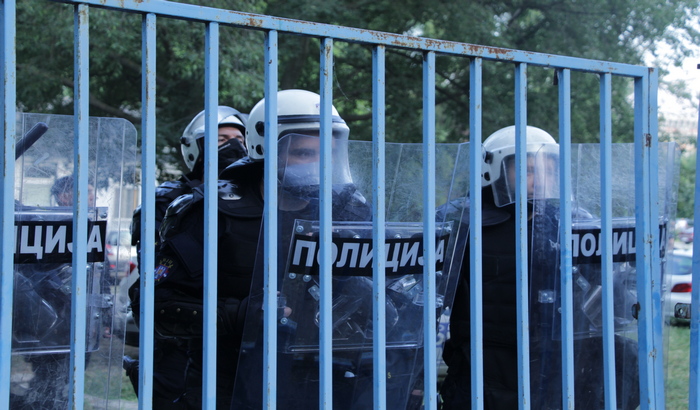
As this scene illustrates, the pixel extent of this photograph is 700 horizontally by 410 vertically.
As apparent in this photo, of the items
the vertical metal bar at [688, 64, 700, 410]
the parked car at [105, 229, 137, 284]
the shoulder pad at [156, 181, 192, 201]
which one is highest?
the shoulder pad at [156, 181, 192, 201]

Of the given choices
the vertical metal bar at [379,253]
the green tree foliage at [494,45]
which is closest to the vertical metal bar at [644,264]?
the vertical metal bar at [379,253]

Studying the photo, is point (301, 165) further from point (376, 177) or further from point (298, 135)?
point (376, 177)

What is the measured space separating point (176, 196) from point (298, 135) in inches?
82.7

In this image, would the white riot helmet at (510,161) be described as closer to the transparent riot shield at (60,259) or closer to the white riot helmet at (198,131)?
the transparent riot shield at (60,259)

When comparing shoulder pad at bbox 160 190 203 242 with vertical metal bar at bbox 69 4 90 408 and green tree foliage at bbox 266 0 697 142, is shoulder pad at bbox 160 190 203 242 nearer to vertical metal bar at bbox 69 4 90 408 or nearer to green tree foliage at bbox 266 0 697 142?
vertical metal bar at bbox 69 4 90 408

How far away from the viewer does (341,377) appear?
2.12 meters

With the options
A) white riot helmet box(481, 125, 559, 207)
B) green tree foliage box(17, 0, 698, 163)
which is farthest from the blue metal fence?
green tree foliage box(17, 0, 698, 163)

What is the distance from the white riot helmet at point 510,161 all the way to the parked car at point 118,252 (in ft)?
4.51

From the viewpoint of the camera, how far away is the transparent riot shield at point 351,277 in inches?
80.2

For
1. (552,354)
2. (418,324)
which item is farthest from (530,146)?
(418,324)

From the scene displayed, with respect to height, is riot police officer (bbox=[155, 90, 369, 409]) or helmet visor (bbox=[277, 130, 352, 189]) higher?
helmet visor (bbox=[277, 130, 352, 189])

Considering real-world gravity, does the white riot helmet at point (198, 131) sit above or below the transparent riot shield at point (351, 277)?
above

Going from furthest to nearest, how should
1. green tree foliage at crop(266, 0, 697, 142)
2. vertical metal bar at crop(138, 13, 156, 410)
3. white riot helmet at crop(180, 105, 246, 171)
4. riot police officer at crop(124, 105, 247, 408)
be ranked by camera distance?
green tree foliage at crop(266, 0, 697, 142) → white riot helmet at crop(180, 105, 246, 171) → riot police officer at crop(124, 105, 247, 408) → vertical metal bar at crop(138, 13, 156, 410)

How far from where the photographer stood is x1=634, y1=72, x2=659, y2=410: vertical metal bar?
7.44 ft
